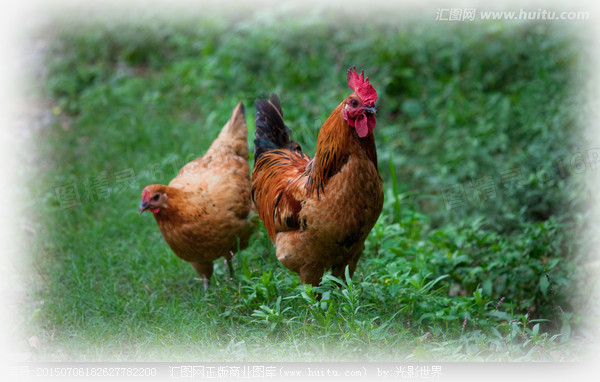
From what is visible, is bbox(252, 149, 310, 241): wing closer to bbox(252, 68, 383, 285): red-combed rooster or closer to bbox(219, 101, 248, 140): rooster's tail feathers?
bbox(252, 68, 383, 285): red-combed rooster

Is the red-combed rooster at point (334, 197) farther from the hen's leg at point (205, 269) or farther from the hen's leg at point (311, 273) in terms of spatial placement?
the hen's leg at point (205, 269)

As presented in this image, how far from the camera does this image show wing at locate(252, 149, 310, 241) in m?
3.61

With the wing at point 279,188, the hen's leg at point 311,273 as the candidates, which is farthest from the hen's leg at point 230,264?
the hen's leg at point 311,273

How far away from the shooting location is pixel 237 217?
4305mm

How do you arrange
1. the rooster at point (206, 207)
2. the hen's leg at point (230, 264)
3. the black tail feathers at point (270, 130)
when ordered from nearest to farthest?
the rooster at point (206, 207) < the black tail feathers at point (270, 130) < the hen's leg at point (230, 264)

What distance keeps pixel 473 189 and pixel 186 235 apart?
10.0ft

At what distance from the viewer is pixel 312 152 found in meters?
6.26

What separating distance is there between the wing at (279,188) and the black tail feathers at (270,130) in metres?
0.09

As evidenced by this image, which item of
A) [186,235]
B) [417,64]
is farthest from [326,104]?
[186,235]

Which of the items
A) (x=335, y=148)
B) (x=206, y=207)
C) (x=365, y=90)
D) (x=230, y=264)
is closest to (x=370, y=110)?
(x=365, y=90)

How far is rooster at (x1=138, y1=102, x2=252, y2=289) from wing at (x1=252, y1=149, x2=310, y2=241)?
21 centimetres

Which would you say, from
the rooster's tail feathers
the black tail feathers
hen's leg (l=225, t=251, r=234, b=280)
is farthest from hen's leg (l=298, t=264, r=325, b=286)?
the rooster's tail feathers

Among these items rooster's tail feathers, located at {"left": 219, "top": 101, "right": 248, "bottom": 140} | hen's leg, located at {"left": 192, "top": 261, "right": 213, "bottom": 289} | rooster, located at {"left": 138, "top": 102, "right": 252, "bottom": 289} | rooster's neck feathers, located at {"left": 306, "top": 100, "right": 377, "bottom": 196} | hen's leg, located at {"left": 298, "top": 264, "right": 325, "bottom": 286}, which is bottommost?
hen's leg, located at {"left": 192, "top": 261, "right": 213, "bottom": 289}

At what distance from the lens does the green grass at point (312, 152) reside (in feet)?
12.2
